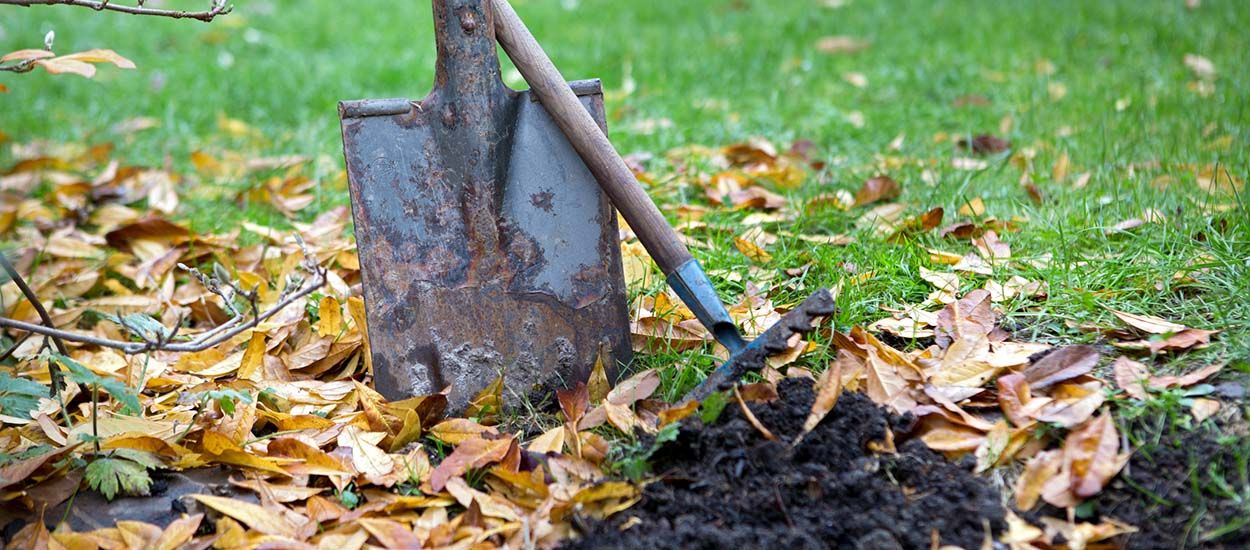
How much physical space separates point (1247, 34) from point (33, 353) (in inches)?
183

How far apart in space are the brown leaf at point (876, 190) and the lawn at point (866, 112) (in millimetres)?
57

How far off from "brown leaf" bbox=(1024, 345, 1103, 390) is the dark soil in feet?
0.61

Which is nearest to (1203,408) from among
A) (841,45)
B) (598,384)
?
(598,384)

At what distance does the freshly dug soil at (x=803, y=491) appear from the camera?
141 cm

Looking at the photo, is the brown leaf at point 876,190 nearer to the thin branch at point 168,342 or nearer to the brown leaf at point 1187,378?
the brown leaf at point 1187,378

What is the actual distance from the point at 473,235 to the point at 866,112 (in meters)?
2.27

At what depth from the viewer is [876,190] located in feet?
8.93

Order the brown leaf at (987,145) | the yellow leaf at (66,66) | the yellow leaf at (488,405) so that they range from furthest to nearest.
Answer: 1. the brown leaf at (987,145)
2. the yellow leaf at (488,405)
3. the yellow leaf at (66,66)

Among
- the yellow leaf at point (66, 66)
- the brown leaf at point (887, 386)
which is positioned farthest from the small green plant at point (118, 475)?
the brown leaf at point (887, 386)

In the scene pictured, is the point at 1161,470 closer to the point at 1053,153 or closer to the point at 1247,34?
the point at 1053,153

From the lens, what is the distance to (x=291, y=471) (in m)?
1.69

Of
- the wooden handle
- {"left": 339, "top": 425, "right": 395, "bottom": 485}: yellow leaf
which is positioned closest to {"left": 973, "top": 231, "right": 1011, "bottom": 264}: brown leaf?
the wooden handle

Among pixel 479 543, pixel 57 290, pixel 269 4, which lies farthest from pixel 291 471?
pixel 269 4

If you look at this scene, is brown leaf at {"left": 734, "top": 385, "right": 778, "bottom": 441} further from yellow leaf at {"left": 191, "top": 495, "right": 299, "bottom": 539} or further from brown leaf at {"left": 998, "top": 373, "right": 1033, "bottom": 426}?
yellow leaf at {"left": 191, "top": 495, "right": 299, "bottom": 539}
